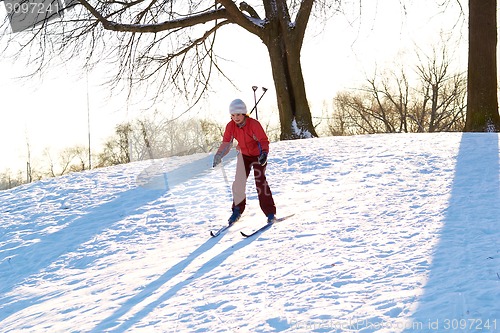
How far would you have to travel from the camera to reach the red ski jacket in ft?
21.1

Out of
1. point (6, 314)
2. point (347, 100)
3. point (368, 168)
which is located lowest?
point (6, 314)

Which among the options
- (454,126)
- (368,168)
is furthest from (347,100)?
(368,168)

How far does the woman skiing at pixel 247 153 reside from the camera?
20.9ft

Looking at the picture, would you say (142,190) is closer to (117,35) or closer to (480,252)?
(480,252)

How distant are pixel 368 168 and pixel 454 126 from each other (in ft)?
101

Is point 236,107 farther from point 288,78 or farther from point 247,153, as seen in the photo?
point 288,78

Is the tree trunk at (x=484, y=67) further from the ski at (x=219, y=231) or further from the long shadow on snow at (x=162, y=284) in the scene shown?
the long shadow on snow at (x=162, y=284)

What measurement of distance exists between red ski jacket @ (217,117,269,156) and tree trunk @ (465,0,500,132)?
321 inches

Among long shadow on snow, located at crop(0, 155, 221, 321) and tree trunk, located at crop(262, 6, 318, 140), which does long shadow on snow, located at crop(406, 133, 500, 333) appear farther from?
tree trunk, located at crop(262, 6, 318, 140)

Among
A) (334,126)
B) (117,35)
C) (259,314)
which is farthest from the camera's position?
(334,126)

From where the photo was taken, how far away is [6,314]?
4.75 meters

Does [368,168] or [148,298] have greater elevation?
[368,168]

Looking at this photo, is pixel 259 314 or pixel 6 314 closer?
pixel 259 314

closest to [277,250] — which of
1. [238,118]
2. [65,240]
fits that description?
[238,118]
